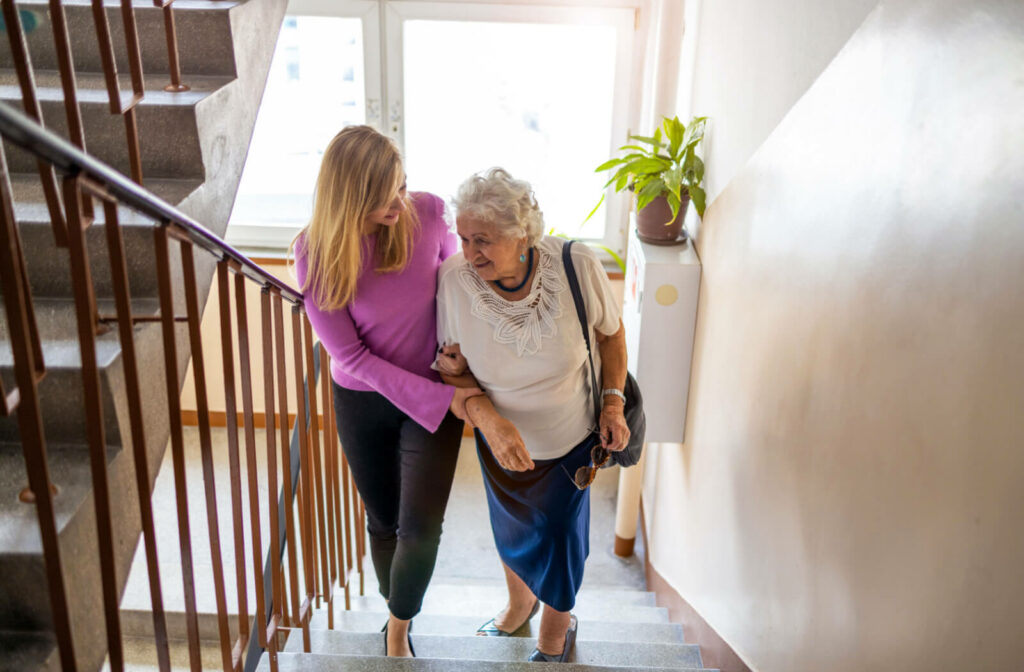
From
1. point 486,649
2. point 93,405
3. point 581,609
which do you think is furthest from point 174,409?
point 581,609

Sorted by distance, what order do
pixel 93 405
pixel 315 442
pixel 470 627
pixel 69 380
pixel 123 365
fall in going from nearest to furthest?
pixel 93 405
pixel 123 365
pixel 69 380
pixel 315 442
pixel 470 627

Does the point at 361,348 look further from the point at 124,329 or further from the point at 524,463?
the point at 124,329

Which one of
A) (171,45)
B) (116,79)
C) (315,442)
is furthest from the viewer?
(315,442)

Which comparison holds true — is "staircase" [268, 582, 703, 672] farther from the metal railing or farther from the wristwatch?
the wristwatch

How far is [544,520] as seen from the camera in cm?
216

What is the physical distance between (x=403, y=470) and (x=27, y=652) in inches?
35.8

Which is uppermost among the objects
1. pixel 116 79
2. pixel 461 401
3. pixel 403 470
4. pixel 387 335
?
pixel 116 79

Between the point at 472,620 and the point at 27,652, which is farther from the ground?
the point at 27,652

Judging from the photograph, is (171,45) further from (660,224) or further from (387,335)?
(660,224)

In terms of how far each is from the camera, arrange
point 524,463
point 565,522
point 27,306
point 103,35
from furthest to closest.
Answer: point 565,522 < point 524,463 < point 103,35 < point 27,306

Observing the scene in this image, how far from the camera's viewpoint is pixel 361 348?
1942mm

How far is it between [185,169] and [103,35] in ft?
1.39

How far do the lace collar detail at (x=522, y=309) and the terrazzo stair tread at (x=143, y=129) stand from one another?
707 mm

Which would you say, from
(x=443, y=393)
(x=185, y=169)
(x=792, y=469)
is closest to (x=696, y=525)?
(x=792, y=469)
